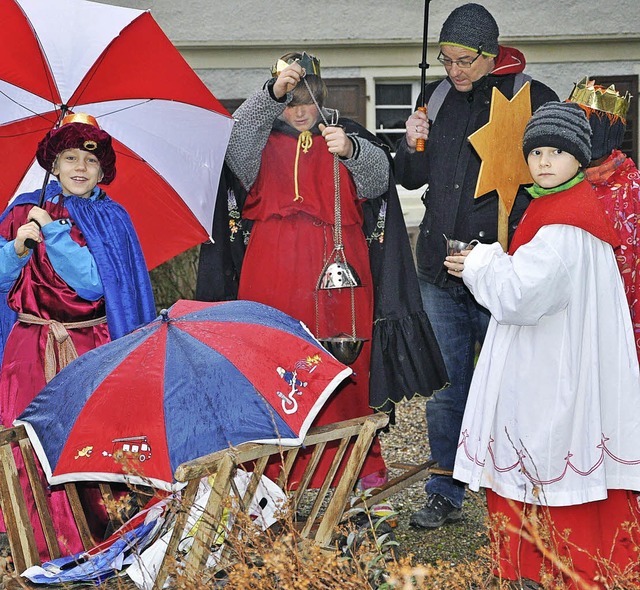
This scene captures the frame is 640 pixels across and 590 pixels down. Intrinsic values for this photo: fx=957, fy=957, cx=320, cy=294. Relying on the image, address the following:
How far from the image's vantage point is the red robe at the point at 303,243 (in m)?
3.97

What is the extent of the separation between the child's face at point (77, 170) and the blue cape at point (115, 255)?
45 mm

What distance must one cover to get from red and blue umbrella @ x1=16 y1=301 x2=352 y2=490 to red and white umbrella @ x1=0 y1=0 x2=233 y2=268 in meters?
1.14

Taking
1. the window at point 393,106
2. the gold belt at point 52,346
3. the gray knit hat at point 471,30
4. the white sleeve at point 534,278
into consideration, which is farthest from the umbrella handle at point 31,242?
the window at point 393,106

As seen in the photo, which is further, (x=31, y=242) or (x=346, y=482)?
(x=31, y=242)

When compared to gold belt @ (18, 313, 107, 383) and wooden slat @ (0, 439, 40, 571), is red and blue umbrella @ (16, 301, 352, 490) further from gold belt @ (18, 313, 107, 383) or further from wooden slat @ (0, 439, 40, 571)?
gold belt @ (18, 313, 107, 383)

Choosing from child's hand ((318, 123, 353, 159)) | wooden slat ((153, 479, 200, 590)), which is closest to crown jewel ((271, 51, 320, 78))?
child's hand ((318, 123, 353, 159))

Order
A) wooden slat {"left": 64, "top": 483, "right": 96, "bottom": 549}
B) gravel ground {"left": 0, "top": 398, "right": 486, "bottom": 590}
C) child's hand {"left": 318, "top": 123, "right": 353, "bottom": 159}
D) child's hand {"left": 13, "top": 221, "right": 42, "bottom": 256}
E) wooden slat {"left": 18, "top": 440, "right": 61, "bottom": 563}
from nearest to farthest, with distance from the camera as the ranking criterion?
wooden slat {"left": 18, "top": 440, "right": 61, "bottom": 563}, wooden slat {"left": 64, "top": 483, "right": 96, "bottom": 549}, child's hand {"left": 13, "top": 221, "right": 42, "bottom": 256}, child's hand {"left": 318, "top": 123, "right": 353, "bottom": 159}, gravel ground {"left": 0, "top": 398, "right": 486, "bottom": 590}

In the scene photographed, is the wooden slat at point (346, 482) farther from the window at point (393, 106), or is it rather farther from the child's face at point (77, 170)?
the window at point (393, 106)

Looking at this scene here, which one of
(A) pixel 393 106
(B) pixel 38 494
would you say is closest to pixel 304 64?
(B) pixel 38 494

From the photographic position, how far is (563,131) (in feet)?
10.1

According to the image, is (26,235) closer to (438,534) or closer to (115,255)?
(115,255)

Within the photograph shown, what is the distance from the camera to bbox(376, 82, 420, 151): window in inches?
439

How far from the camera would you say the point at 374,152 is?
155 inches

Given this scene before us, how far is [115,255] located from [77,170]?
0.35 metres
